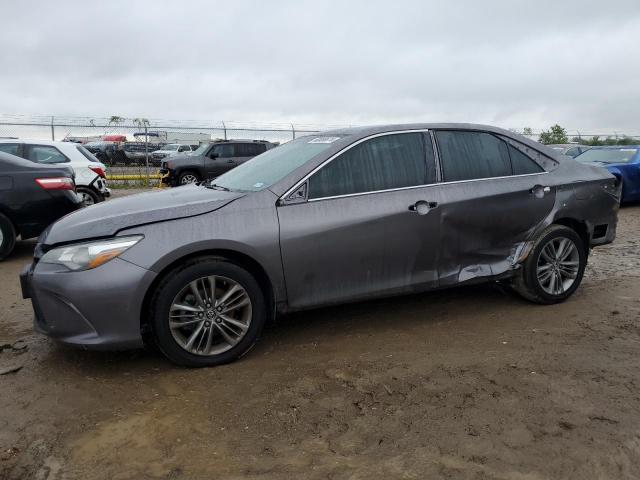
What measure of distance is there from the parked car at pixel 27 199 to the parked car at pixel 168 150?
844 inches

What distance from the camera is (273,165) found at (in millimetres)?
4383

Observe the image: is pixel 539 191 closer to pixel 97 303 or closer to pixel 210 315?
pixel 210 315

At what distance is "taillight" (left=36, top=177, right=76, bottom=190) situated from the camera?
280 inches

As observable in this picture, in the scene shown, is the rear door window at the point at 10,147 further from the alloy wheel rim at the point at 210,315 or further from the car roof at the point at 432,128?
the alloy wheel rim at the point at 210,315

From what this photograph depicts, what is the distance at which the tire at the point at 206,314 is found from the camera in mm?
3461

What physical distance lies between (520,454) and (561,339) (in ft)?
5.48

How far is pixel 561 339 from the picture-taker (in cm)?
406

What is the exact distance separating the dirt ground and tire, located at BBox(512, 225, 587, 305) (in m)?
0.19

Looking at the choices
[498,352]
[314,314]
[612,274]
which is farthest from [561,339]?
[612,274]

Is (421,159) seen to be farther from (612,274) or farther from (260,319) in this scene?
(612,274)

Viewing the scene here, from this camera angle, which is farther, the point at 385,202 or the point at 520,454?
the point at 385,202

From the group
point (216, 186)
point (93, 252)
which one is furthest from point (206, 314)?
point (216, 186)

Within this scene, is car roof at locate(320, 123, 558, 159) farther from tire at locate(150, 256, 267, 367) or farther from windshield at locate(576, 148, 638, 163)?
windshield at locate(576, 148, 638, 163)

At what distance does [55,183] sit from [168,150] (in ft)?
80.4
